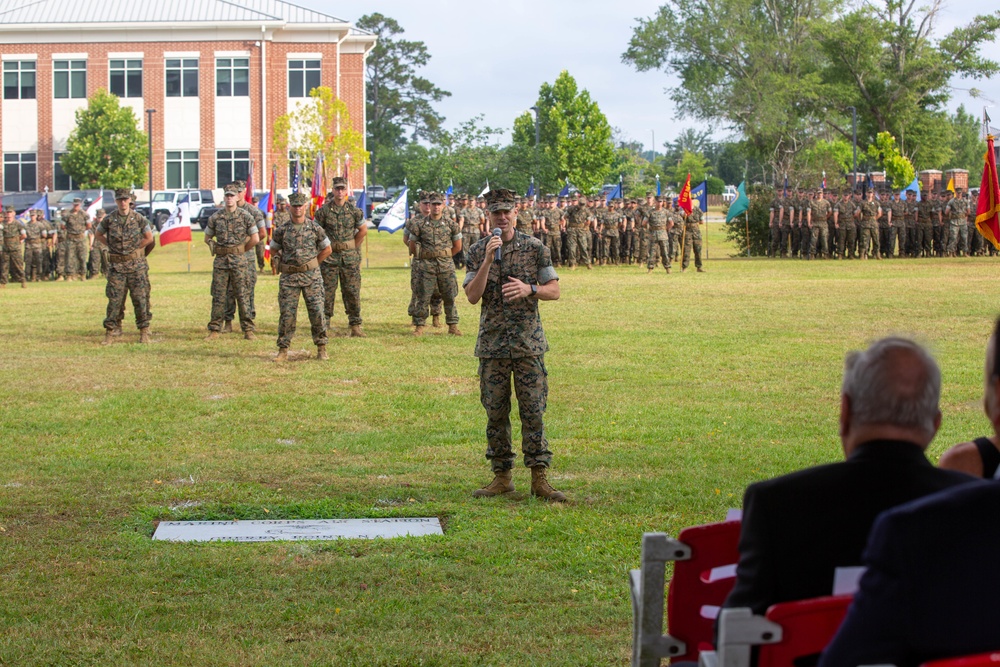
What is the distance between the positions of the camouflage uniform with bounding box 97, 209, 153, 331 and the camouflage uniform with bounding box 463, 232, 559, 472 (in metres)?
10.8

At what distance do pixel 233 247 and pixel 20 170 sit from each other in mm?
51747

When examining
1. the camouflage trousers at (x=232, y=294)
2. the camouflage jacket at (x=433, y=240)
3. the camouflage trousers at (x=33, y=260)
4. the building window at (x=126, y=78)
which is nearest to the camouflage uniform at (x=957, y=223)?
the camouflage jacket at (x=433, y=240)

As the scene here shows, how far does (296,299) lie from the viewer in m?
16.7

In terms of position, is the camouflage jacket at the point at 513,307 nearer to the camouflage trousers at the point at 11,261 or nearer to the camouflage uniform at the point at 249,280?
the camouflage uniform at the point at 249,280

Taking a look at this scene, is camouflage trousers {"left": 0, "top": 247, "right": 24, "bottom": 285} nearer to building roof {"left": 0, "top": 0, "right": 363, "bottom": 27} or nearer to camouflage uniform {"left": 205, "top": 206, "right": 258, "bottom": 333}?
camouflage uniform {"left": 205, "top": 206, "right": 258, "bottom": 333}

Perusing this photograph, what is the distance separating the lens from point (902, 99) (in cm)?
6456

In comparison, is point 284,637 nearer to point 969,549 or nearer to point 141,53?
point 969,549

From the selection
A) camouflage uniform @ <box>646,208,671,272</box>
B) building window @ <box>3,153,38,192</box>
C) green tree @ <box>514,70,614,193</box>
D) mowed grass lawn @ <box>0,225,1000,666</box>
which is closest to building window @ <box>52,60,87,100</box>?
building window @ <box>3,153,38,192</box>

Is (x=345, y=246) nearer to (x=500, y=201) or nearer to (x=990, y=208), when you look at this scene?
(x=990, y=208)

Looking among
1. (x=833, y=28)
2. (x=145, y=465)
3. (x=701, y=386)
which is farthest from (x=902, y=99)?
(x=145, y=465)

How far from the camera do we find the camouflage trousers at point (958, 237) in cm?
3956

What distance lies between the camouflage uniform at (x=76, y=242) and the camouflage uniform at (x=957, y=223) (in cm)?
2594

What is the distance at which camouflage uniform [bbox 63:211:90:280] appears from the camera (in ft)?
119

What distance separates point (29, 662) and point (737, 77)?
218ft
